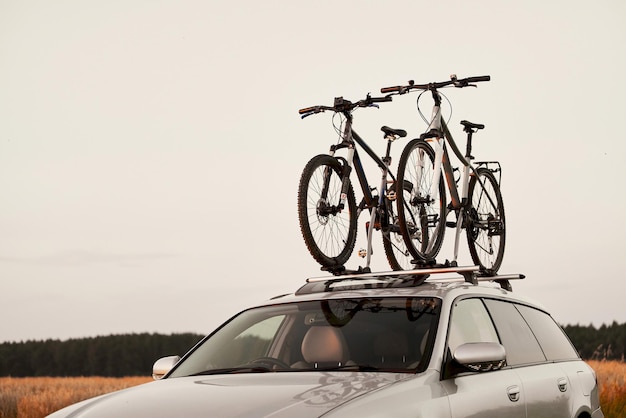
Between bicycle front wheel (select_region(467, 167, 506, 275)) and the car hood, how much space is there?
16.9 feet

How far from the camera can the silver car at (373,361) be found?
5.18m

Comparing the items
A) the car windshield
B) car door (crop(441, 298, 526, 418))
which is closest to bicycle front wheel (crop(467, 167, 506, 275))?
car door (crop(441, 298, 526, 418))

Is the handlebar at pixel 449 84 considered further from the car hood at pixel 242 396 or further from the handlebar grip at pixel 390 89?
the car hood at pixel 242 396

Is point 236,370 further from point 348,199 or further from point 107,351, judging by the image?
point 107,351

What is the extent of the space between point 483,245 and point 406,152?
88.3 inches

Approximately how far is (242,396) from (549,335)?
3.81 metres

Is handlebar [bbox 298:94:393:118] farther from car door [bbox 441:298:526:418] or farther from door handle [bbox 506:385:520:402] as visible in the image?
door handle [bbox 506:385:520:402]

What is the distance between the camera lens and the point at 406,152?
9.17 metres

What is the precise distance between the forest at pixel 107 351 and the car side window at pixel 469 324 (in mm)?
32962

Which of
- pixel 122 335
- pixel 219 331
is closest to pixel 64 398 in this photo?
pixel 219 331

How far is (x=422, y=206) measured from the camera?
9.68 metres

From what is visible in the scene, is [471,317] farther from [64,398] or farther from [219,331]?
[64,398]

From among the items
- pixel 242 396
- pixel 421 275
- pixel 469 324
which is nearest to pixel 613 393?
pixel 421 275

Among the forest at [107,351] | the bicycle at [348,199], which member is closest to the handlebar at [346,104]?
the bicycle at [348,199]
